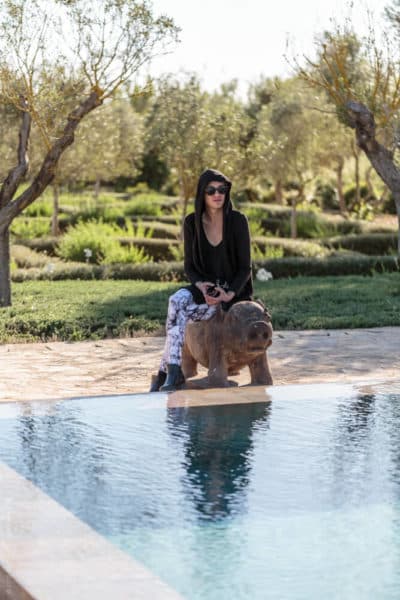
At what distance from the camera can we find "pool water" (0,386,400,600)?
313cm

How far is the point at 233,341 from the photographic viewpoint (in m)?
6.56

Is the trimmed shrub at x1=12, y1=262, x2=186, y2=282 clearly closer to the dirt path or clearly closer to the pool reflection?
the dirt path

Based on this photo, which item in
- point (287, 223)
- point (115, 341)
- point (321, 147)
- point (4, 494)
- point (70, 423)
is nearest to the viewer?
point (4, 494)

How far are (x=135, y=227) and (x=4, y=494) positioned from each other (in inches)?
882

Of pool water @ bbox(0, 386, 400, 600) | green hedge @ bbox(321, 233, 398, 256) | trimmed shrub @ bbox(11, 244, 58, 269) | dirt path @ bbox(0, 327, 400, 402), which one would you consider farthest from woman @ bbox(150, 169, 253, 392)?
green hedge @ bbox(321, 233, 398, 256)

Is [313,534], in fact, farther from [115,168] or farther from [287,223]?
[115,168]

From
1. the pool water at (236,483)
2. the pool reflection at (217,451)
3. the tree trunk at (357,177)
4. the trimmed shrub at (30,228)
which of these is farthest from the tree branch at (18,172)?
the tree trunk at (357,177)

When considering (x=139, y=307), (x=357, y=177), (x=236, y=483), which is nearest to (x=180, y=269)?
(x=139, y=307)

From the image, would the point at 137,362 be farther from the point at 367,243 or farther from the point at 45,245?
the point at 367,243

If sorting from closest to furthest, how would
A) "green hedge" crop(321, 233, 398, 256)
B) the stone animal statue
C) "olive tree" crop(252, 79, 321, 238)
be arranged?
the stone animal statue < "green hedge" crop(321, 233, 398, 256) < "olive tree" crop(252, 79, 321, 238)

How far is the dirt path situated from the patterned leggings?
80cm

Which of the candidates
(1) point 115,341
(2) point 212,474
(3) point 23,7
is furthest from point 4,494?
(3) point 23,7

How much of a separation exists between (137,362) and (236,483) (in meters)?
4.84

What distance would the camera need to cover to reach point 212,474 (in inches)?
167
